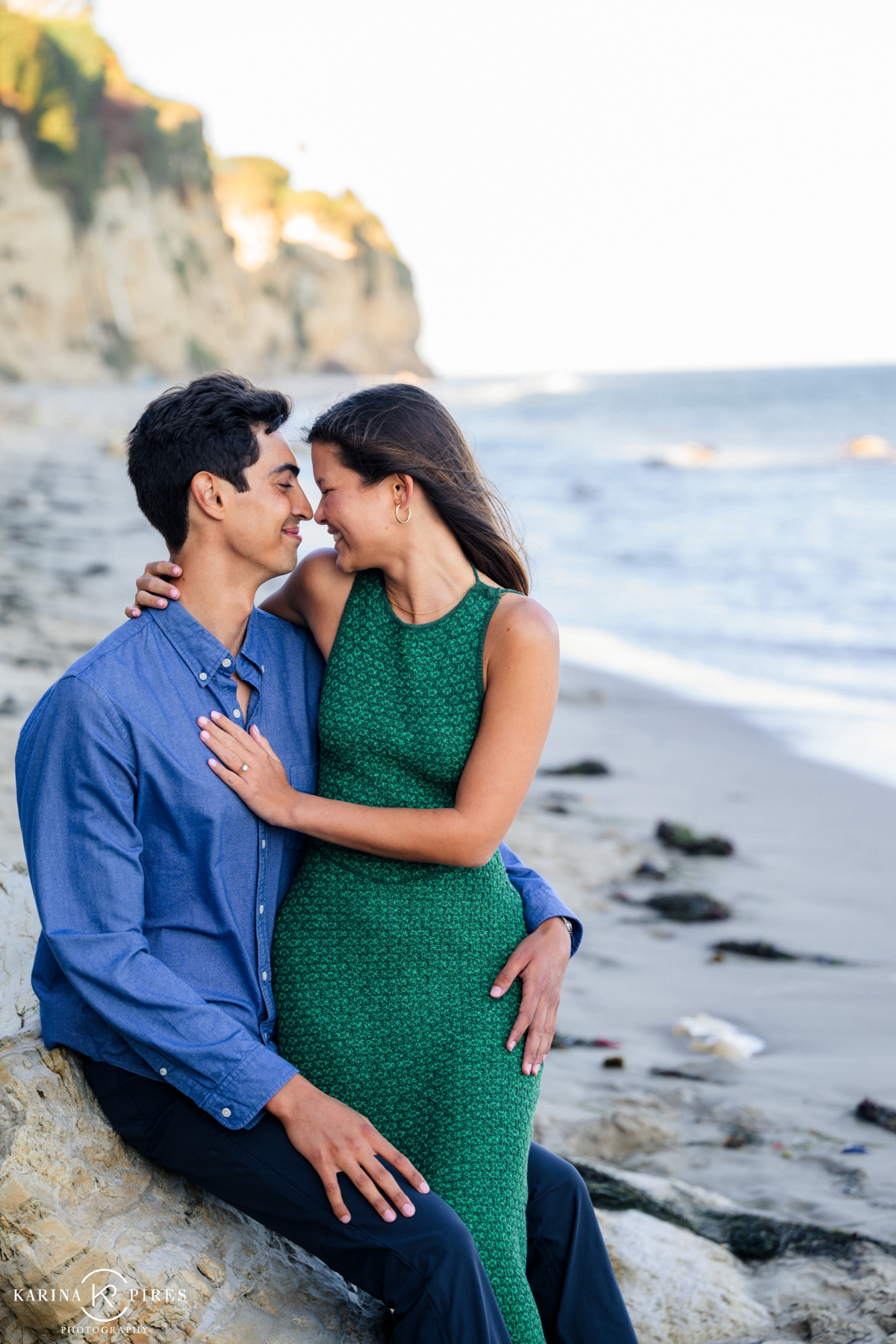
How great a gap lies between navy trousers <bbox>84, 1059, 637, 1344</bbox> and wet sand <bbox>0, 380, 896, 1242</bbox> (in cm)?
123

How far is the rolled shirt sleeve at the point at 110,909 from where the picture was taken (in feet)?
6.40

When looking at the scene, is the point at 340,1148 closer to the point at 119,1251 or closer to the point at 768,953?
the point at 119,1251

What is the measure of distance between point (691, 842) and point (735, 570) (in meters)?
10.9

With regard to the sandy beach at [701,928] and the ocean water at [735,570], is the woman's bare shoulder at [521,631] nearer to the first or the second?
the ocean water at [735,570]

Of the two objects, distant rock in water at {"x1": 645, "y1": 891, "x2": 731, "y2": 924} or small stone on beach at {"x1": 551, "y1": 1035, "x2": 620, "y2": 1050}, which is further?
distant rock in water at {"x1": 645, "y1": 891, "x2": 731, "y2": 924}

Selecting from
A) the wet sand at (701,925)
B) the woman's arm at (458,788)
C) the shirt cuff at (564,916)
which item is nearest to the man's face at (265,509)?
the woman's arm at (458,788)

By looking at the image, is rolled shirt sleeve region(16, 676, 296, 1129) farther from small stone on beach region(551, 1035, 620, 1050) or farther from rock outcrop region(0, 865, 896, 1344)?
small stone on beach region(551, 1035, 620, 1050)

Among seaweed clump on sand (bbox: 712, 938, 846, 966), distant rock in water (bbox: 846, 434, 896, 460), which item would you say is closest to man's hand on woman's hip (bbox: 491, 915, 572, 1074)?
seaweed clump on sand (bbox: 712, 938, 846, 966)

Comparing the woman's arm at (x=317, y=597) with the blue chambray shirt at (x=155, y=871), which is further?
the woman's arm at (x=317, y=597)

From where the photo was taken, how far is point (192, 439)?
235cm

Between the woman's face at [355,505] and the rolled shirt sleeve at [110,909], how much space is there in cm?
66

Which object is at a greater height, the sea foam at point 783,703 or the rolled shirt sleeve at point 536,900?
the rolled shirt sleeve at point 536,900

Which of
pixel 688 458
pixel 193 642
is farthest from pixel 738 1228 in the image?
pixel 688 458

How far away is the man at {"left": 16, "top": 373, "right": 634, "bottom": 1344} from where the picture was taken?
1910mm
